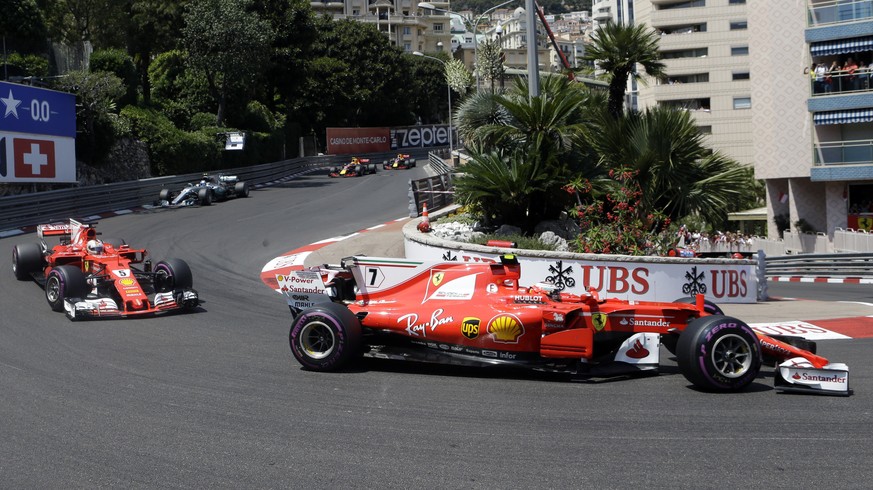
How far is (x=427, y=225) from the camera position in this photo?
20484mm

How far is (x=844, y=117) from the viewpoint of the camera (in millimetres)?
32562

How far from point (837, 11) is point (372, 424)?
105 ft

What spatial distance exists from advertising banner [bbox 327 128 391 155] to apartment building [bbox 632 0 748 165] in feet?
81.7

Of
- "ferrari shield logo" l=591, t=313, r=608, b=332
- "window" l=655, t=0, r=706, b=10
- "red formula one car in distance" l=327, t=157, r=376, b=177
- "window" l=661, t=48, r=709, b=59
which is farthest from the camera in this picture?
"window" l=655, t=0, r=706, b=10

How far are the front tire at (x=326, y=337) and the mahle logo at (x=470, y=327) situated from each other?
47.8 inches

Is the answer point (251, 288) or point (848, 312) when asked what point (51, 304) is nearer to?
point (251, 288)

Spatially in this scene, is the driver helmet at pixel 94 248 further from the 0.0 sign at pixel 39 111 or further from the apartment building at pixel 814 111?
the apartment building at pixel 814 111

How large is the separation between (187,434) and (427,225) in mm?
13266

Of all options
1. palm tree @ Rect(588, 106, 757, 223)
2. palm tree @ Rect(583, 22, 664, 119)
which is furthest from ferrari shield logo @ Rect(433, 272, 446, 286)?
palm tree @ Rect(583, 22, 664, 119)

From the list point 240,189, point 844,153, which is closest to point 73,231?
point 240,189

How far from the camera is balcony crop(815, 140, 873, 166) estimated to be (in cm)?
3150

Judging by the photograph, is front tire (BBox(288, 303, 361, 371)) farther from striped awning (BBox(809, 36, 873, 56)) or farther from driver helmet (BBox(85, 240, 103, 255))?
striped awning (BBox(809, 36, 873, 56))

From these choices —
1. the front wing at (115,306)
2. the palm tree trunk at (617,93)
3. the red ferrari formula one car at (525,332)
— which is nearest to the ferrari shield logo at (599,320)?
the red ferrari formula one car at (525,332)

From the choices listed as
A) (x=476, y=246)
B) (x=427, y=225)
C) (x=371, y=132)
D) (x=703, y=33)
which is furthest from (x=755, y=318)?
(x=371, y=132)
